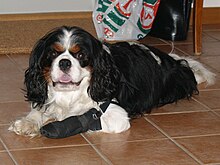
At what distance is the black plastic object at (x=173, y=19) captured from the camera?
468 centimetres

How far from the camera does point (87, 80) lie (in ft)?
9.62

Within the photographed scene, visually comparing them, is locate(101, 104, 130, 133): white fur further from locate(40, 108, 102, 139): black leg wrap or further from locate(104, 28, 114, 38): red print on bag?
locate(104, 28, 114, 38): red print on bag

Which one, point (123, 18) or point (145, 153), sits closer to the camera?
point (145, 153)

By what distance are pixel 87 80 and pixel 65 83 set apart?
0.35ft

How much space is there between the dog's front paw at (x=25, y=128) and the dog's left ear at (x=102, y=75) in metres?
0.29

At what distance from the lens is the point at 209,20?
5.34m

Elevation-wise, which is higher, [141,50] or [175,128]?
[141,50]

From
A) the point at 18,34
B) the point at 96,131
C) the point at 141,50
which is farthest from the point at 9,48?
the point at 96,131

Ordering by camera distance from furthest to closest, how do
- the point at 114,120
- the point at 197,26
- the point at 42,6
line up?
the point at 42,6
the point at 197,26
the point at 114,120

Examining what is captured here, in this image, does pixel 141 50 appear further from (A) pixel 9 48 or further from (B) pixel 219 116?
(A) pixel 9 48

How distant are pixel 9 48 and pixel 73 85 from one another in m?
1.59

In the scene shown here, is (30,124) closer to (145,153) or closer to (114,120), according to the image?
(114,120)

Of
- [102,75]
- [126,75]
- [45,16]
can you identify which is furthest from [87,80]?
[45,16]

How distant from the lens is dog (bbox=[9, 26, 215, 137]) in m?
2.85
